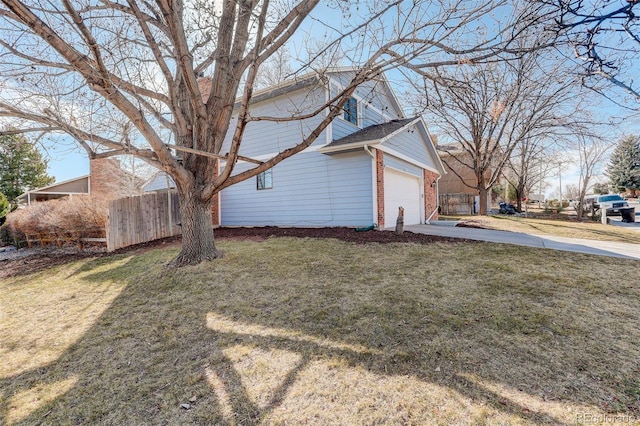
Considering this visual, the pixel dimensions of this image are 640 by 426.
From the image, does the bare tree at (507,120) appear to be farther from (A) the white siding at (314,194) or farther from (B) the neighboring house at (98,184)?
(B) the neighboring house at (98,184)

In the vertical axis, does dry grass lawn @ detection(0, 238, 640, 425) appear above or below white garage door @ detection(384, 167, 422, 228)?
below

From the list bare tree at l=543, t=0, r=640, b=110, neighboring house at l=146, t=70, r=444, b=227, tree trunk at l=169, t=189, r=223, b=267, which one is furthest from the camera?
neighboring house at l=146, t=70, r=444, b=227

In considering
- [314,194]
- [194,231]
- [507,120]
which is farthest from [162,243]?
[507,120]

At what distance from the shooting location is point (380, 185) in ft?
28.9

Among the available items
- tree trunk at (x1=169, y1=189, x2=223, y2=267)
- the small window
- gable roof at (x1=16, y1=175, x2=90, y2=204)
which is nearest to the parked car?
the small window

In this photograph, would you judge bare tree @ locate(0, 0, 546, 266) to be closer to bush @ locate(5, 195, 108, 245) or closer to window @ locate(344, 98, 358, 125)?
bush @ locate(5, 195, 108, 245)

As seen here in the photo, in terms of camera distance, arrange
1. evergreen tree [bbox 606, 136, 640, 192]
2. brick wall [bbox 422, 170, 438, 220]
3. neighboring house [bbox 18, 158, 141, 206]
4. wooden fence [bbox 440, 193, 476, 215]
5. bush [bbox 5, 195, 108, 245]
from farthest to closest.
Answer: evergreen tree [bbox 606, 136, 640, 192] → wooden fence [bbox 440, 193, 476, 215] → neighboring house [bbox 18, 158, 141, 206] → brick wall [bbox 422, 170, 438, 220] → bush [bbox 5, 195, 108, 245]

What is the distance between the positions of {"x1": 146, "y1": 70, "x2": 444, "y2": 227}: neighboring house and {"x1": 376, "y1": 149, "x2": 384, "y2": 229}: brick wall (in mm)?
31

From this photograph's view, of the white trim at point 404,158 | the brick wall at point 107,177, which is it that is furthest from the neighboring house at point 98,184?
the white trim at point 404,158

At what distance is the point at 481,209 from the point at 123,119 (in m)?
19.1

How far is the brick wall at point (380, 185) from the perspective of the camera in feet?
28.7

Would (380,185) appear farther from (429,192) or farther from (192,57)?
(192,57)

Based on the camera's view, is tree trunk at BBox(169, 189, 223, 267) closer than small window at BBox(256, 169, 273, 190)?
Yes

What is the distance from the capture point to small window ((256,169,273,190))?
428 inches
